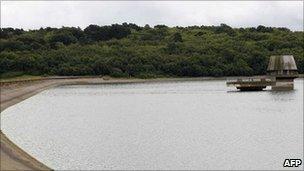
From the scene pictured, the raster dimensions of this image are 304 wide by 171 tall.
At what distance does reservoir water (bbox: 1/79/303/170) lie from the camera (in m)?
39.3

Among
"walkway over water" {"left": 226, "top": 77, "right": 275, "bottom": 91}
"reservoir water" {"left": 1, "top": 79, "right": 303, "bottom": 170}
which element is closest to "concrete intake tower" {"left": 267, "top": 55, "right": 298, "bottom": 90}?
"walkway over water" {"left": 226, "top": 77, "right": 275, "bottom": 91}

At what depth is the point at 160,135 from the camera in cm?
5159

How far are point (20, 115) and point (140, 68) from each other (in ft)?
375

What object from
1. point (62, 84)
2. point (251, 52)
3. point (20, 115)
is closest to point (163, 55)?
point (251, 52)

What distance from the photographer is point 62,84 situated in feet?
543

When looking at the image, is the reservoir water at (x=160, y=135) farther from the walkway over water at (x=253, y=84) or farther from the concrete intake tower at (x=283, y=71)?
the walkway over water at (x=253, y=84)

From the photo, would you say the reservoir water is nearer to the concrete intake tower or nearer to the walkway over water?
the concrete intake tower

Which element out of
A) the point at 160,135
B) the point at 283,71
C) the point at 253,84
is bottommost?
the point at 253,84

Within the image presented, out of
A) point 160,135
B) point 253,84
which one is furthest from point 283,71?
point 160,135

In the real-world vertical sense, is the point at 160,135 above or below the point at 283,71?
below

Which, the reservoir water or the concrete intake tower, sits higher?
the concrete intake tower

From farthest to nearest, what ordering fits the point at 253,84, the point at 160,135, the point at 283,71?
the point at 253,84
the point at 283,71
the point at 160,135

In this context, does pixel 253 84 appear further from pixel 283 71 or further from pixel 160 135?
pixel 160 135

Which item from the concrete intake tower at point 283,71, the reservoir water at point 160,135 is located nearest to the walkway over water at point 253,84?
the concrete intake tower at point 283,71
